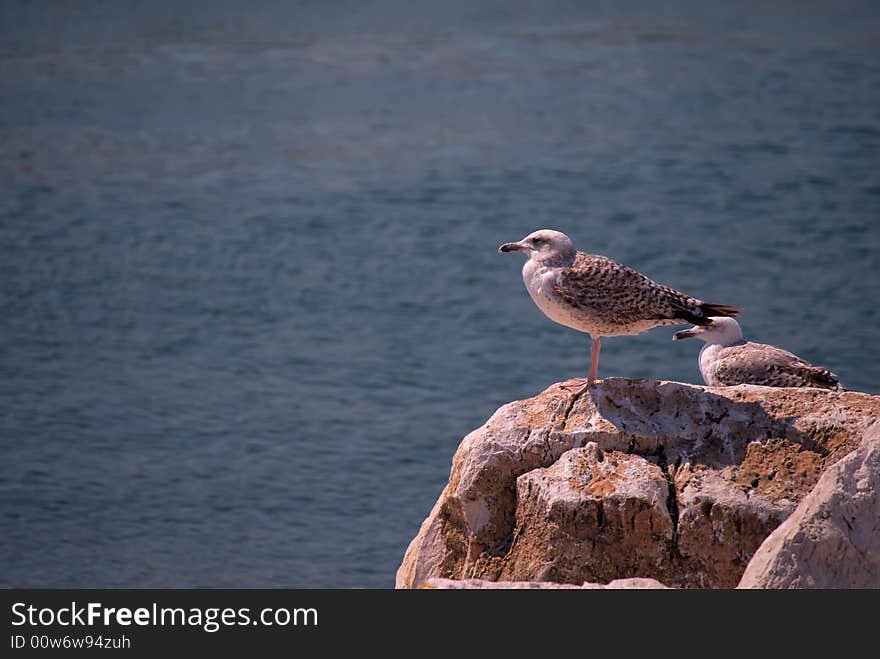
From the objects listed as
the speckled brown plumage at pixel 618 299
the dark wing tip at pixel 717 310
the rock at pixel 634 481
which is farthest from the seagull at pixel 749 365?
the rock at pixel 634 481

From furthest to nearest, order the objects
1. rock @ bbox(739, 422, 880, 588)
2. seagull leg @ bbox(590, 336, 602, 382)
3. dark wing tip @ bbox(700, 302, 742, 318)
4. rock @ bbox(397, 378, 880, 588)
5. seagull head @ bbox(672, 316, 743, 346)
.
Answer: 1. seagull head @ bbox(672, 316, 743, 346)
2. dark wing tip @ bbox(700, 302, 742, 318)
3. seagull leg @ bbox(590, 336, 602, 382)
4. rock @ bbox(397, 378, 880, 588)
5. rock @ bbox(739, 422, 880, 588)

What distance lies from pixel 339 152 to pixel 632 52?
8956 millimetres

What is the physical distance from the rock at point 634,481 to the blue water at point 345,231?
7291mm

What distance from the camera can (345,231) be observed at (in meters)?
26.1

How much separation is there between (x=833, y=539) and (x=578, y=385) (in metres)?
2.40

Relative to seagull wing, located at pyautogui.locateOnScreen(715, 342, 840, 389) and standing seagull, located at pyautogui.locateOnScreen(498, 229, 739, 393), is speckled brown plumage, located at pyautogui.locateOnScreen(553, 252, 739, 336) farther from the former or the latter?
seagull wing, located at pyautogui.locateOnScreen(715, 342, 840, 389)

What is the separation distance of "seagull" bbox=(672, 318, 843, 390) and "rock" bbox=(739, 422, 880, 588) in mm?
3281

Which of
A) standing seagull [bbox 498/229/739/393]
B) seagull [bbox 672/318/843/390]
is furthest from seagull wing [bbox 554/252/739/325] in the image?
seagull [bbox 672/318/843/390]

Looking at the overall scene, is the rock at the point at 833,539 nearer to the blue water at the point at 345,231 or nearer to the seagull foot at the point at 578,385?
the seagull foot at the point at 578,385

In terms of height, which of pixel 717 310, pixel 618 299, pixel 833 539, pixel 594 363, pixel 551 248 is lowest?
pixel 833 539

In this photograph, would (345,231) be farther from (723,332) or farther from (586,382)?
(586,382)

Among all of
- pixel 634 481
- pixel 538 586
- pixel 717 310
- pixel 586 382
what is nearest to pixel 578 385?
pixel 586 382

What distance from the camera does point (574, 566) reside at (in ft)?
28.3

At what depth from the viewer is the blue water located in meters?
18.3
